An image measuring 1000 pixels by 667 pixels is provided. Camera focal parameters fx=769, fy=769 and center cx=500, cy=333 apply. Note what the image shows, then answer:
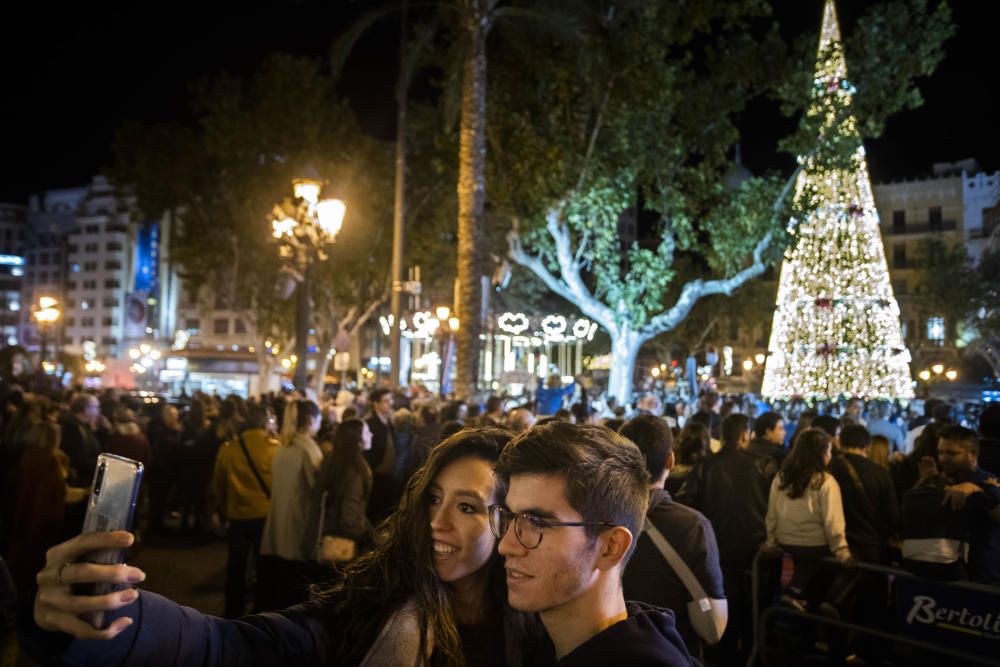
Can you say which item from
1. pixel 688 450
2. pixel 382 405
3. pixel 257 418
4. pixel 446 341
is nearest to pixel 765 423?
pixel 688 450

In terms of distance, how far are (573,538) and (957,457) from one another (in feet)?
15.2

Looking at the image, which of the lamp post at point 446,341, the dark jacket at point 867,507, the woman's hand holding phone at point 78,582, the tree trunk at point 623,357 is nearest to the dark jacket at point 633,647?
the woman's hand holding phone at point 78,582

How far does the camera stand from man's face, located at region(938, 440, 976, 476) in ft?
17.4

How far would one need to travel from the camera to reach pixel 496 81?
2188cm

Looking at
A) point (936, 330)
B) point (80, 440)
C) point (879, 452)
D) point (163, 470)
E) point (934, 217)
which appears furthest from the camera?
point (934, 217)

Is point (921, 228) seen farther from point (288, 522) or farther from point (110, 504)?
point (110, 504)

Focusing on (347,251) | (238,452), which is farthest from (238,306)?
(238,452)

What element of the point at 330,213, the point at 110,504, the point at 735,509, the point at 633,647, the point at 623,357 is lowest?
the point at 735,509

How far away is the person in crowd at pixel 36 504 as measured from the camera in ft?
19.0

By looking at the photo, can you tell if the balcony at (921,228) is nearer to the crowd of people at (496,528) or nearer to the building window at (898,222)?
the building window at (898,222)

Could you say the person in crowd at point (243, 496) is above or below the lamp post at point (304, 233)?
below

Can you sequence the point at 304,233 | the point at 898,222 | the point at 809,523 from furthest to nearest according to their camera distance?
the point at 898,222
the point at 304,233
the point at 809,523

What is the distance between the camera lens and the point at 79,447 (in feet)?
28.5

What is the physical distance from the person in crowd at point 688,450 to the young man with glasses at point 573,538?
210 inches
